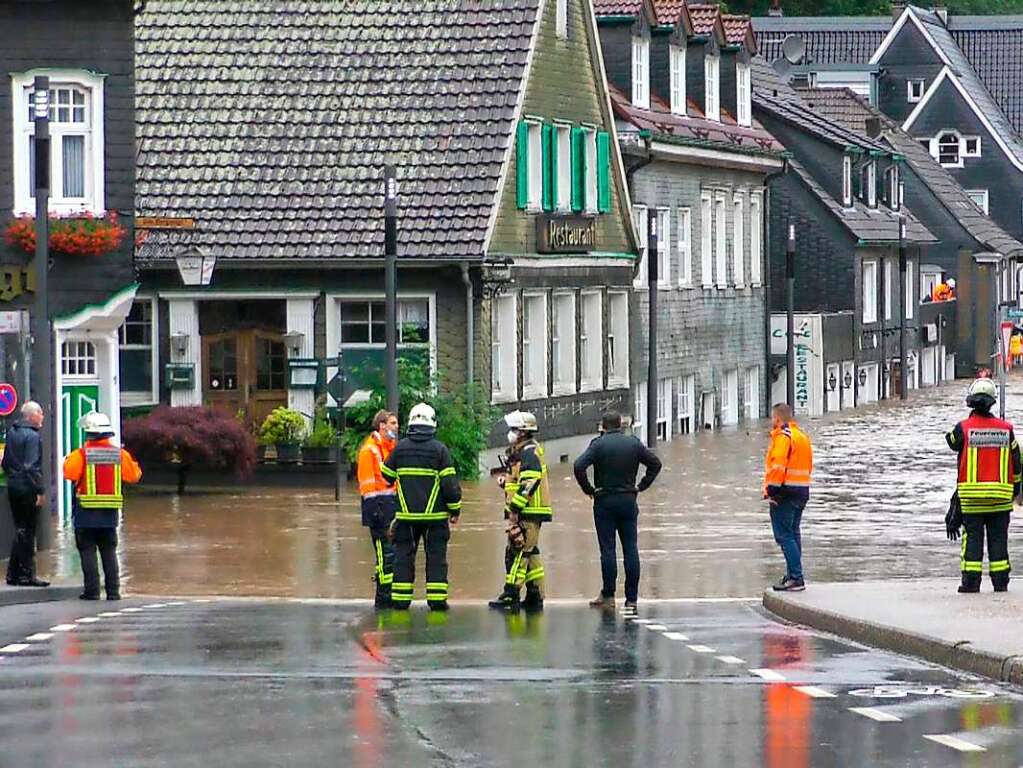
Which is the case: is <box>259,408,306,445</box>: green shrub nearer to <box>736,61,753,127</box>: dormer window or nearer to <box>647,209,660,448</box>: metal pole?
<box>647,209,660,448</box>: metal pole

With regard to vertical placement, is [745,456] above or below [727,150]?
below

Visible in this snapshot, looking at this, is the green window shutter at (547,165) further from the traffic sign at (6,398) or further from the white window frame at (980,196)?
the white window frame at (980,196)

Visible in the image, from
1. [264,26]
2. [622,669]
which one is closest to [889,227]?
[264,26]

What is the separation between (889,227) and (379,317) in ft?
107

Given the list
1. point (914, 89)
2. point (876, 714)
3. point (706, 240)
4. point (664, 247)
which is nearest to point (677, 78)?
point (664, 247)

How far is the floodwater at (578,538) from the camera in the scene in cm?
2480

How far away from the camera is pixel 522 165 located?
4022 centimetres

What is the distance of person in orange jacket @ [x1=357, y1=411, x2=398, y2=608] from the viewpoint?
69.9 ft

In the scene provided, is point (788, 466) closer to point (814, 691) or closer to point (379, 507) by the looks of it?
point (379, 507)

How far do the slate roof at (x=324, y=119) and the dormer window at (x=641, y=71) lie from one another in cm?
874

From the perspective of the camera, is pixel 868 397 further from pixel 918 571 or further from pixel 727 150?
pixel 918 571

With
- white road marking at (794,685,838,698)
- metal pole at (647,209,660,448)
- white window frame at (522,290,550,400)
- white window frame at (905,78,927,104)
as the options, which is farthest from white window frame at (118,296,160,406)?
white window frame at (905,78,927,104)

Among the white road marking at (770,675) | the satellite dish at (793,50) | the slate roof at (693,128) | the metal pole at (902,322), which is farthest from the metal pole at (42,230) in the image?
the satellite dish at (793,50)

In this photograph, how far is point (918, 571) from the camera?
2517 cm
